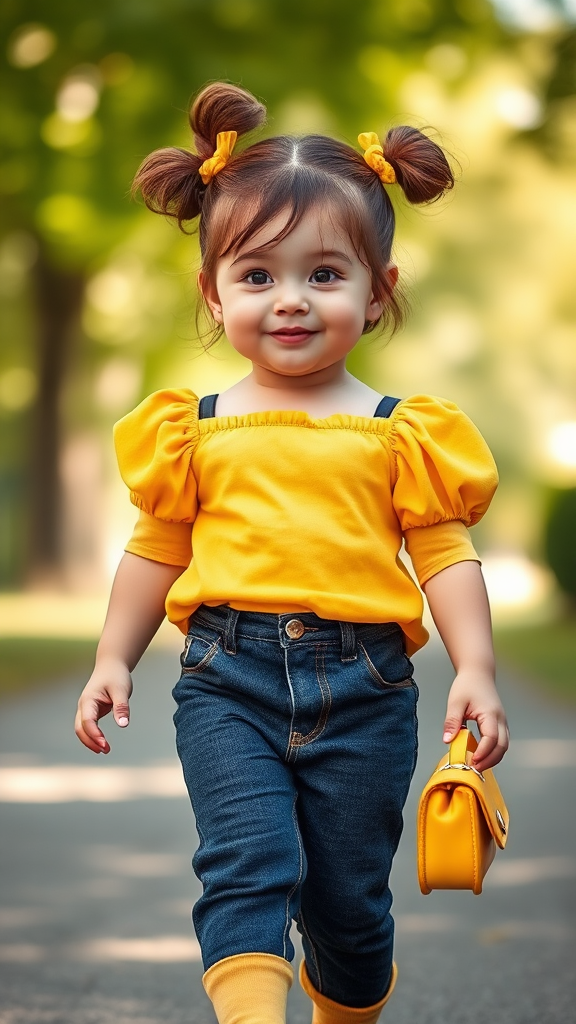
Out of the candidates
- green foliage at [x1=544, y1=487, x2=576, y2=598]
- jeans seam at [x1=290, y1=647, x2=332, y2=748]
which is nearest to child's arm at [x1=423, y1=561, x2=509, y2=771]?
jeans seam at [x1=290, y1=647, x2=332, y2=748]

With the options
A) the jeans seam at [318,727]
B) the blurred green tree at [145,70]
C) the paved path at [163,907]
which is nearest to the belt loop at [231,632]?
the jeans seam at [318,727]

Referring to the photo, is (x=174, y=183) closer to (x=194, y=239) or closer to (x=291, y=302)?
(x=291, y=302)

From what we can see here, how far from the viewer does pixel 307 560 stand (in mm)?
2926

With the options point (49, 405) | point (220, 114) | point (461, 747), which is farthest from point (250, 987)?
point (49, 405)

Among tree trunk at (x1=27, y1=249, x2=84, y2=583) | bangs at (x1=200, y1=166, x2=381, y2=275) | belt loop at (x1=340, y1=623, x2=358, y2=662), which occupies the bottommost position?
belt loop at (x1=340, y1=623, x2=358, y2=662)

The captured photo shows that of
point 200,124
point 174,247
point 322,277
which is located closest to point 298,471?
point 322,277

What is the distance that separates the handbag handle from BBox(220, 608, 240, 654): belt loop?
17.2 inches

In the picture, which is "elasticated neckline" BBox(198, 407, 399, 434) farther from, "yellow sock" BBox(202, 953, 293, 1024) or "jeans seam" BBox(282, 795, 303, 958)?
"yellow sock" BBox(202, 953, 293, 1024)

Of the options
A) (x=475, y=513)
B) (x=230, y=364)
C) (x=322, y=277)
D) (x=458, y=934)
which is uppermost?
(x=230, y=364)

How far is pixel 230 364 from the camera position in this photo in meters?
24.2

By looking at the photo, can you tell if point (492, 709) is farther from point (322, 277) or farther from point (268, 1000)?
point (322, 277)

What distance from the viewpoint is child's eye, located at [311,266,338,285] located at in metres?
2.99

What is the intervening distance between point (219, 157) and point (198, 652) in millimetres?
987

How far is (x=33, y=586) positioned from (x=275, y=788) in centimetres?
1945
